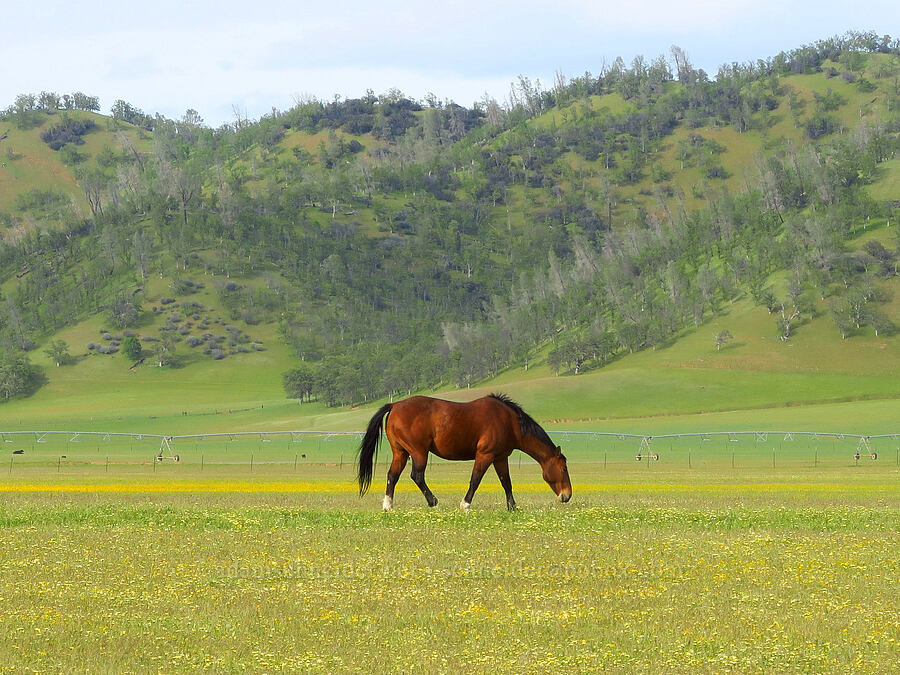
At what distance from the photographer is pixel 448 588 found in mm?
16703

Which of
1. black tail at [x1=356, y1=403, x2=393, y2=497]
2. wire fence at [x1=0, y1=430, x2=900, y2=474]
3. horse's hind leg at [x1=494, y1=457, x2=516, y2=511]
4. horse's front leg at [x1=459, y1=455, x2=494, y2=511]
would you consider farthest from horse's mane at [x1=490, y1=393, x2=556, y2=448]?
wire fence at [x1=0, y1=430, x2=900, y2=474]

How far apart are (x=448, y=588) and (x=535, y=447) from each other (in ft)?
41.4

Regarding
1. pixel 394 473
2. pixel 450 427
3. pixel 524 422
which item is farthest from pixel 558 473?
pixel 394 473

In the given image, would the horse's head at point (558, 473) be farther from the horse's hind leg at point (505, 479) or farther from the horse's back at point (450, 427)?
the horse's back at point (450, 427)

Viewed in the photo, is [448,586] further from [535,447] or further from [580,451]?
[580,451]

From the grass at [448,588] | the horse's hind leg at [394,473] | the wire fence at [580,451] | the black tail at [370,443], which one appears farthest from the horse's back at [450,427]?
the wire fence at [580,451]

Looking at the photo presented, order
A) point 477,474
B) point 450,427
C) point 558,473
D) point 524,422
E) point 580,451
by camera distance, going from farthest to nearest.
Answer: point 580,451 → point 558,473 → point 524,422 → point 450,427 → point 477,474

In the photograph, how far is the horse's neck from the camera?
2884 centimetres

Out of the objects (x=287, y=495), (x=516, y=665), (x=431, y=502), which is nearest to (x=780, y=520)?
(x=431, y=502)

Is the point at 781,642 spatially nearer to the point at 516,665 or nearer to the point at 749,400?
the point at 516,665

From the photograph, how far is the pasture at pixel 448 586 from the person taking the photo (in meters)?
12.8

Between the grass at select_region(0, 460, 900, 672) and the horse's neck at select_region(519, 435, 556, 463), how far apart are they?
166cm

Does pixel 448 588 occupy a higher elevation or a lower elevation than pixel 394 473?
lower

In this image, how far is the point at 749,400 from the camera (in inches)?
6147
